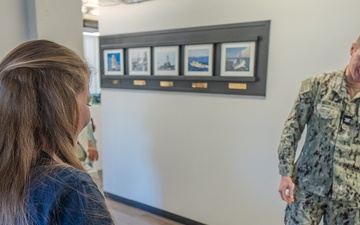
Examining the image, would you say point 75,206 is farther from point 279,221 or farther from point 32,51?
point 279,221

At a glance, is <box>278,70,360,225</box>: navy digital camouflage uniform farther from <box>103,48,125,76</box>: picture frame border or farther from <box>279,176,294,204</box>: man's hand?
<box>103,48,125,76</box>: picture frame border

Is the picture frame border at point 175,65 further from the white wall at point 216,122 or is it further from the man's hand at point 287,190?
the man's hand at point 287,190

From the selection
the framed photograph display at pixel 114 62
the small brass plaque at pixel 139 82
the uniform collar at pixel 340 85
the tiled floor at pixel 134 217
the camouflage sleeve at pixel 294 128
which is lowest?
the tiled floor at pixel 134 217

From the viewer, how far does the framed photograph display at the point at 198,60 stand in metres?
2.60

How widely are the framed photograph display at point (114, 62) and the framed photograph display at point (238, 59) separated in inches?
48.4

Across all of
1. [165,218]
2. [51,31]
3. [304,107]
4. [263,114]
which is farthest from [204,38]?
[165,218]

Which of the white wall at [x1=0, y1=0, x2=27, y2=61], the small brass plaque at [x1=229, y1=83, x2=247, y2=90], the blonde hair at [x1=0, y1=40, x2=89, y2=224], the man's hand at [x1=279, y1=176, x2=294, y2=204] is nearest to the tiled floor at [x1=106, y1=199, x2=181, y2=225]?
the small brass plaque at [x1=229, y1=83, x2=247, y2=90]

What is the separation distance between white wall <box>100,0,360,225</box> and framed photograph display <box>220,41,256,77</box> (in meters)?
0.16

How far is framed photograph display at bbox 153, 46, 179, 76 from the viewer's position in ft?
9.27

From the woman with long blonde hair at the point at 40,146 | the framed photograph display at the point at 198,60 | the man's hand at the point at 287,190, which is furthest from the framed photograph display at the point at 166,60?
the woman with long blonde hair at the point at 40,146

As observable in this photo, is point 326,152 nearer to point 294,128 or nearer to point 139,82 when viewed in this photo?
point 294,128

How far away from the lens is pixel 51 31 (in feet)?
4.49

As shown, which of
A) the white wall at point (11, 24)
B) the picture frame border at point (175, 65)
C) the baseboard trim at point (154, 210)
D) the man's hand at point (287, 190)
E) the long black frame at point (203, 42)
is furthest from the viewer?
the baseboard trim at point (154, 210)

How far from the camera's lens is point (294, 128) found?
168cm
